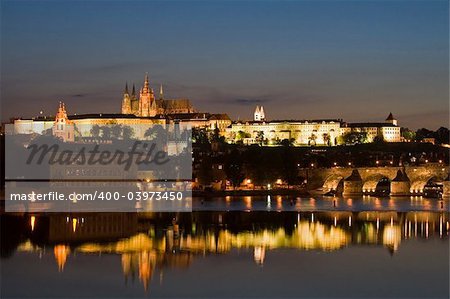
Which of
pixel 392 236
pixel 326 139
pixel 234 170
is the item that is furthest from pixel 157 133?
pixel 392 236

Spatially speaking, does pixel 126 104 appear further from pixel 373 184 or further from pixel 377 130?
pixel 373 184

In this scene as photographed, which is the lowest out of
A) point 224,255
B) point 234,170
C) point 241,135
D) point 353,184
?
point 224,255

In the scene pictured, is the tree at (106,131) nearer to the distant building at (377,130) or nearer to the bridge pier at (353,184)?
the distant building at (377,130)

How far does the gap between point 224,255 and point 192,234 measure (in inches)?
175

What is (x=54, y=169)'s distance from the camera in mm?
42656

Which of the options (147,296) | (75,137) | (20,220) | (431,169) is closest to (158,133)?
(75,137)

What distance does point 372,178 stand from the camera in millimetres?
53812

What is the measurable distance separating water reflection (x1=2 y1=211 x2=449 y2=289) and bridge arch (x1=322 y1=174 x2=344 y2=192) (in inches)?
728

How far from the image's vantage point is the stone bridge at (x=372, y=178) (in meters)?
50.5

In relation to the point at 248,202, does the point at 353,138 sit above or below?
above

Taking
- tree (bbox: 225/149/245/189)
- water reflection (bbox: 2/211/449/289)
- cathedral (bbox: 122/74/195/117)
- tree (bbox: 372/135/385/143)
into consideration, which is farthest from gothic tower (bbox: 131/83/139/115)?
water reflection (bbox: 2/211/449/289)

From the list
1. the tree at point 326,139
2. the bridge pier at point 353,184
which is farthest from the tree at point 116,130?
the bridge pier at point 353,184

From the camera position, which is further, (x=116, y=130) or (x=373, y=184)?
(x=116, y=130)

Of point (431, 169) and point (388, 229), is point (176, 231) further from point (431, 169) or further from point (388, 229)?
point (431, 169)
